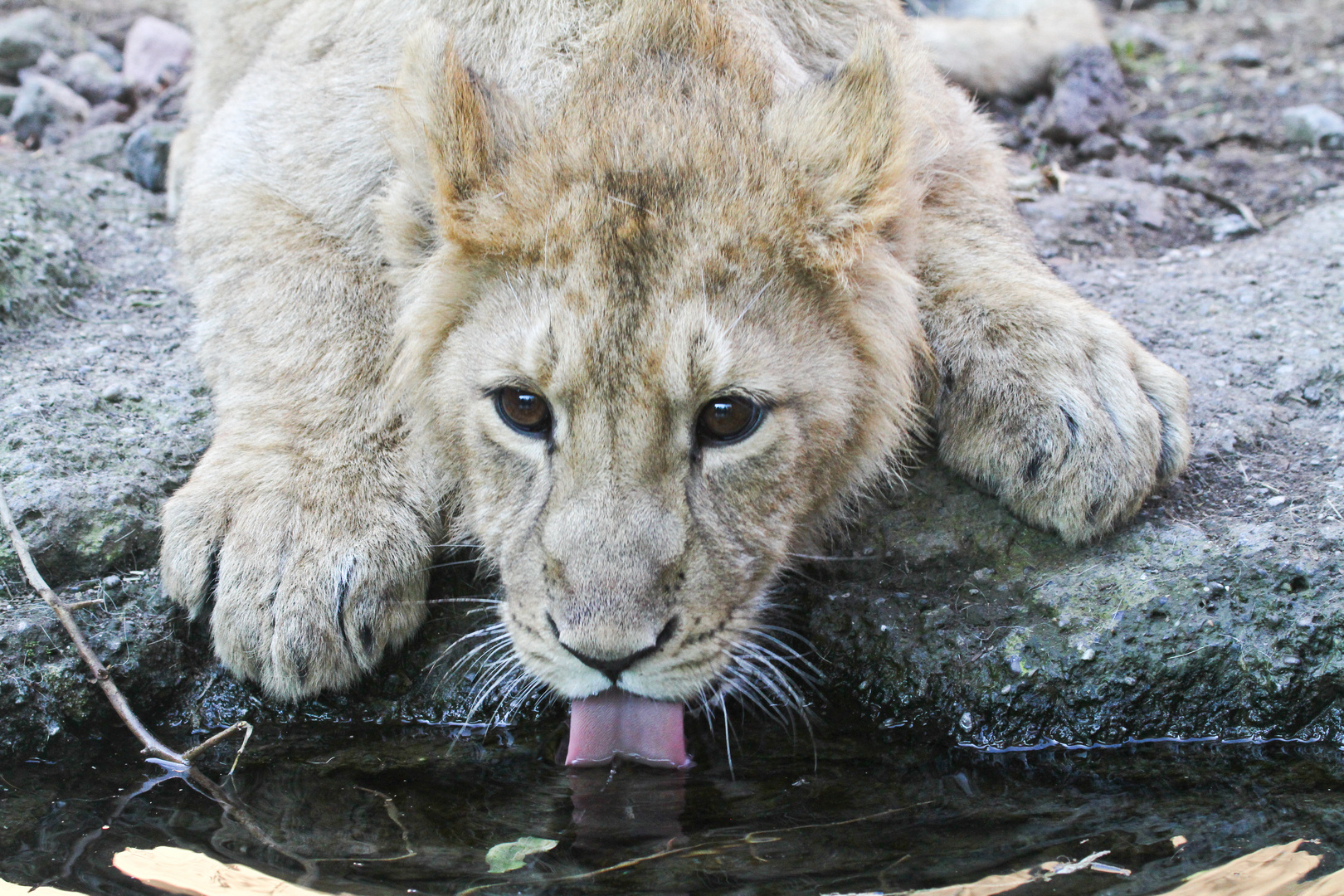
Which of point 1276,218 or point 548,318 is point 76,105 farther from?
point 1276,218

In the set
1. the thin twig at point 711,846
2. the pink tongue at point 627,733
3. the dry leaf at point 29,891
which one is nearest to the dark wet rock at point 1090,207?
the pink tongue at point 627,733

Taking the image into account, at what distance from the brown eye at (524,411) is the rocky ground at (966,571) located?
2.17 ft

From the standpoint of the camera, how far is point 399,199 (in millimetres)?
3547

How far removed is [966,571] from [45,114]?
617 cm

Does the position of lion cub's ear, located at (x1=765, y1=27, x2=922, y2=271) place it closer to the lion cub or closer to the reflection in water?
the lion cub

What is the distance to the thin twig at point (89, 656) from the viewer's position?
3.20 metres

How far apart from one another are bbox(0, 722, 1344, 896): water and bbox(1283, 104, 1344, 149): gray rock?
5308 mm

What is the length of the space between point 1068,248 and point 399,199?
352 cm

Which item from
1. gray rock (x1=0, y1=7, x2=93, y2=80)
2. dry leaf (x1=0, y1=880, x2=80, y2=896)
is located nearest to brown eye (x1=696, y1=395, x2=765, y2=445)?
dry leaf (x1=0, y1=880, x2=80, y2=896)

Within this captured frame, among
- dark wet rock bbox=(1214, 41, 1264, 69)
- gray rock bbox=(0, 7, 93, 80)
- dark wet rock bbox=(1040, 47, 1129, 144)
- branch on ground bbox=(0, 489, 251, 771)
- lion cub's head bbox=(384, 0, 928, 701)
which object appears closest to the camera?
lion cub's head bbox=(384, 0, 928, 701)

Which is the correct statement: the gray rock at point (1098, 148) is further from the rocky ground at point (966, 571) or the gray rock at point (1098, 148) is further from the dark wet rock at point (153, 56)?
the dark wet rock at point (153, 56)

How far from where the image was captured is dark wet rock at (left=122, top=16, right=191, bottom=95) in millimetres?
8234

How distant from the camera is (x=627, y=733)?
3.19 m

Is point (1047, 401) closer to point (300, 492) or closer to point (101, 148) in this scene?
point (300, 492)
